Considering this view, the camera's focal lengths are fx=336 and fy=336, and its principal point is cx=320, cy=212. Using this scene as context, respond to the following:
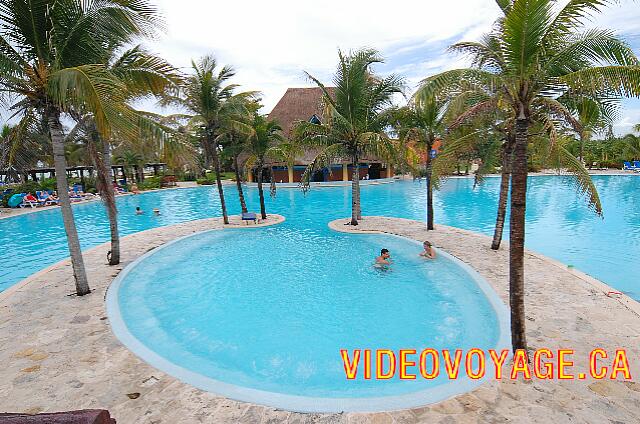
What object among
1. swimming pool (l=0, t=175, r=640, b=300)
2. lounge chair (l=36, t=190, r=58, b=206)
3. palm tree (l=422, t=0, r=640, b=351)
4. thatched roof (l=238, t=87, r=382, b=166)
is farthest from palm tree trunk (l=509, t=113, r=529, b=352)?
thatched roof (l=238, t=87, r=382, b=166)

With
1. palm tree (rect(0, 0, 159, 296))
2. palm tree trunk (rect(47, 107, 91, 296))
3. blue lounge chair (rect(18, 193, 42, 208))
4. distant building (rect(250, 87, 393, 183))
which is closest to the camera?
palm tree (rect(0, 0, 159, 296))

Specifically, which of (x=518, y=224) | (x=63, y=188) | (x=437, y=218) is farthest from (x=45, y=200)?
(x=518, y=224)

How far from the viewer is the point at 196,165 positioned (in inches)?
328

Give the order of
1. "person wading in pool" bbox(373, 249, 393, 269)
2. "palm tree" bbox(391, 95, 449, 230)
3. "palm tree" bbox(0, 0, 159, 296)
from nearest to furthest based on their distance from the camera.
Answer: "palm tree" bbox(0, 0, 159, 296) → "person wading in pool" bbox(373, 249, 393, 269) → "palm tree" bbox(391, 95, 449, 230)

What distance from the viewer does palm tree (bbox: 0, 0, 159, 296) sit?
5.98 m

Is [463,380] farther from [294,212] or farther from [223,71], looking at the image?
[294,212]

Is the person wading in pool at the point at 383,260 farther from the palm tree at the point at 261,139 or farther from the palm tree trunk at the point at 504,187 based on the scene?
the palm tree at the point at 261,139

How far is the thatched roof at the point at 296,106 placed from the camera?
38344 millimetres

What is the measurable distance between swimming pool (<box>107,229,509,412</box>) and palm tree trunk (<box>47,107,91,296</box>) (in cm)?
83

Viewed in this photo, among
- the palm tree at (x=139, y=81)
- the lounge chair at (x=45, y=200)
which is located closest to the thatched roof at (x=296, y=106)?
the lounge chair at (x=45, y=200)

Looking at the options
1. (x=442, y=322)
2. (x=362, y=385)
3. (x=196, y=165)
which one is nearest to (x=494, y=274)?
(x=442, y=322)

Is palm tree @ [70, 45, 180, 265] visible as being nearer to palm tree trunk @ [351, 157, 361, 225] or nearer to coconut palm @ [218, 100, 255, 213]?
coconut palm @ [218, 100, 255, 213]

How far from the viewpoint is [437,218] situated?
61.4 ft

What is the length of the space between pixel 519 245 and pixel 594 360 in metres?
2.11
